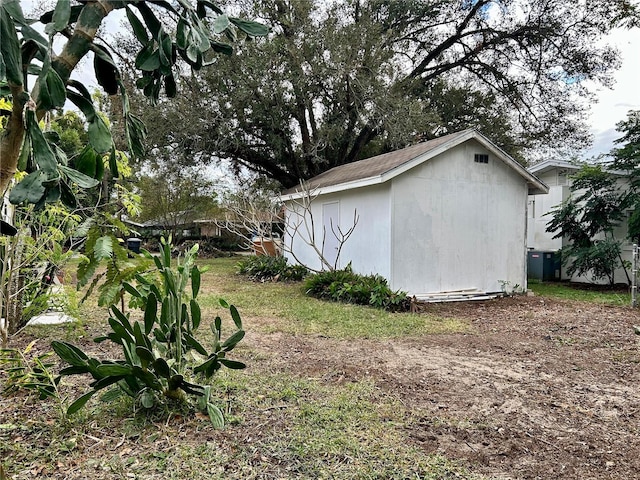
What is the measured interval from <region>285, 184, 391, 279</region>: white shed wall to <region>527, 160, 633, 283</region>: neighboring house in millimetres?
6694

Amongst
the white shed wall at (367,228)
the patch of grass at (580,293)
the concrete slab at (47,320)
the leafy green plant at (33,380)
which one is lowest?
the patch of grass at (580,293)

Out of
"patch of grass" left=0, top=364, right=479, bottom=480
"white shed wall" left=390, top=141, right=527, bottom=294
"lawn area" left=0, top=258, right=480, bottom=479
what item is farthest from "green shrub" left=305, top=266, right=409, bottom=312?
"patch of grass" left=0, top=364, right=479, bottom=480

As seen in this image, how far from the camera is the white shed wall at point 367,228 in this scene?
28.9 ft

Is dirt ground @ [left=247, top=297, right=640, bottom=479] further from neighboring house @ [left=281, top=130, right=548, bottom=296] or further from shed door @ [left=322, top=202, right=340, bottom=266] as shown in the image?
shed door @ [left=322, top=202, right=340, bottom=266]

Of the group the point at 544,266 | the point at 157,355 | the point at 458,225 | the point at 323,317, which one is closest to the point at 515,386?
the point at 157,355

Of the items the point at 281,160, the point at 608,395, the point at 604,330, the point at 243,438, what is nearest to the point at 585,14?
the point at 281,160

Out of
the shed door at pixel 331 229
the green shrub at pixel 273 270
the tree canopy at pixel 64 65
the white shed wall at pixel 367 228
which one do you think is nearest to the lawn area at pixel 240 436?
the tree canopy at pixel 64 65

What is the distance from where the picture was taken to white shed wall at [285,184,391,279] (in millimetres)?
8820

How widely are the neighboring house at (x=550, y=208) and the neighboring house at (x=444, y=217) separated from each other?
392 cm

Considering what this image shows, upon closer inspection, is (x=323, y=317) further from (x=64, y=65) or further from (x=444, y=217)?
(x=64, y=65)

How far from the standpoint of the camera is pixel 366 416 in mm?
3166

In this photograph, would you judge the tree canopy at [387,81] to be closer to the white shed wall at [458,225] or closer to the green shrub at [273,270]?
the green shrub at [273,270]

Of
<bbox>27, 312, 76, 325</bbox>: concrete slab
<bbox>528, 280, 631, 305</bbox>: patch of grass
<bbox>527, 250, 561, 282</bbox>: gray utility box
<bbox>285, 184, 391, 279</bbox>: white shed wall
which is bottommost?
<bbox>528, 280, 631, 305</bbox>: patch of grass

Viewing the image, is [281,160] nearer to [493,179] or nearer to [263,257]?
[263,257]
